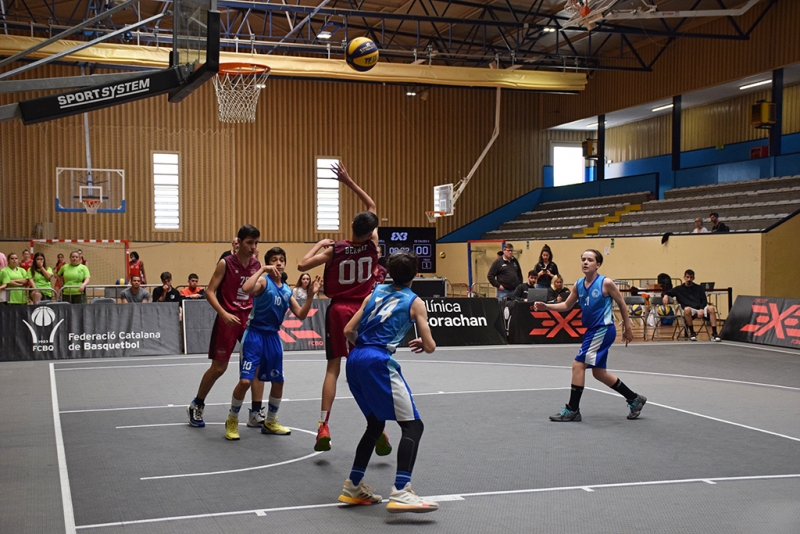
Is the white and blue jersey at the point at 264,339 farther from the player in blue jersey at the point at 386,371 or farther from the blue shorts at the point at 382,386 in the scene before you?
the blue shorts at the point at 382,386

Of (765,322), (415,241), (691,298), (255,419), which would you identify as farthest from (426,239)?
(255,419)

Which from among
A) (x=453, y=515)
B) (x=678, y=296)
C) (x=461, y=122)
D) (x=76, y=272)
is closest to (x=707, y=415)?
(x=453, y=515)

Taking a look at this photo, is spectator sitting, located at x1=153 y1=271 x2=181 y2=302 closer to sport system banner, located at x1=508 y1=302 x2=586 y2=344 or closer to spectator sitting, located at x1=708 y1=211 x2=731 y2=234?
sport system banner, located at x1=508 y1=302 x2=586 y2=344

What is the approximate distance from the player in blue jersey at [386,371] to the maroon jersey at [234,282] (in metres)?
2.78

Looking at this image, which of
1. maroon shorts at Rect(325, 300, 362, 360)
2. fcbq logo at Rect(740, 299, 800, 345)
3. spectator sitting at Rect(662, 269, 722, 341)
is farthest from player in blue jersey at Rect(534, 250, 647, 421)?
spectator sitting at Rect(662, 269, 722, 341)

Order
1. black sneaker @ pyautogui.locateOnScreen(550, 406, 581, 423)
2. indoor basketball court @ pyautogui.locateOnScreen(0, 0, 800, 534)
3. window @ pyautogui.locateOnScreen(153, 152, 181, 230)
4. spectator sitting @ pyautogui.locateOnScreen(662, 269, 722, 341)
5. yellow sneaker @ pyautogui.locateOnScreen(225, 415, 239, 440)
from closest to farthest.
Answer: indoor basketball court @ pyautogui.locateOnScreen(0, 0, 800, 534), yellow sneaker @ pyautogui.locateOnScreen(225, 415, 239, 440), black sneaker @ pyautogui.locateOnScreen(550, 406, 581, 423), spectator sitting @ pyautogui.locateOnScreen(662, 269, 722, 341), window @ pyautogui.locateOnScreen(153, 152, 181, 230)

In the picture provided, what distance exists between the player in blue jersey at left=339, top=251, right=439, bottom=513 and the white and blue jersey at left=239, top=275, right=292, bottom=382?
7.45 ft

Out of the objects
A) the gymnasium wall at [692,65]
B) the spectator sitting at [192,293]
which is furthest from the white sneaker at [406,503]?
the gymnasium wall at [692,65]

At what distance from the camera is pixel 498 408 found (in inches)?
375

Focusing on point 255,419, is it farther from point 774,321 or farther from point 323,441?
point 774,321

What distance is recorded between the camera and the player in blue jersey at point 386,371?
17.9ft

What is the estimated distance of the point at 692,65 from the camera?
1099 inches

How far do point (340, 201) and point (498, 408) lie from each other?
22.2 metres

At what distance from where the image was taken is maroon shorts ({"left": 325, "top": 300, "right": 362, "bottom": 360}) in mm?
7102
